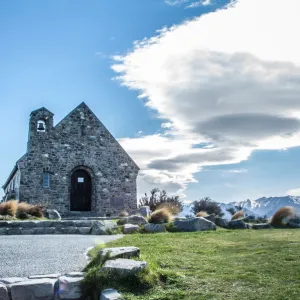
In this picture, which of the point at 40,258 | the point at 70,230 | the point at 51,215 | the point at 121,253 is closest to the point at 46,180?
the point at 51,215

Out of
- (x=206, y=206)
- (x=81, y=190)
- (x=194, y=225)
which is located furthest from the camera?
(x=206, y=206)

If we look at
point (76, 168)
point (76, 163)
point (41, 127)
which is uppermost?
point (41, 127)

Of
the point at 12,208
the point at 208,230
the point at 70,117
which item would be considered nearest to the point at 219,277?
the point at 208,230

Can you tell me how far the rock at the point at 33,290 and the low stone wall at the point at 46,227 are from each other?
885cm

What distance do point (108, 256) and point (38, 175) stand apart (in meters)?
18.4

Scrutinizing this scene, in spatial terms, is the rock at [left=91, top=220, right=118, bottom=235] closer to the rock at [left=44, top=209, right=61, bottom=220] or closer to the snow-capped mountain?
the rock at [left=44, top=209, right=61, bottom=220]

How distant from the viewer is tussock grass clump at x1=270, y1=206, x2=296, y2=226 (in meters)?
17.2

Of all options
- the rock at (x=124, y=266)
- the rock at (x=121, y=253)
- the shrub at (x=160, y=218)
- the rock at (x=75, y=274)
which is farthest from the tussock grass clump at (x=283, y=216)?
the rock at (x=75, y=274)

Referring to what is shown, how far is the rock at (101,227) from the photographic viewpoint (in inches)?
584

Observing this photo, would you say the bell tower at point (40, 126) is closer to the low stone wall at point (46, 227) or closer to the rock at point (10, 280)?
the low stone wall at point (46, 227)

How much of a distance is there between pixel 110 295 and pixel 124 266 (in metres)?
0.65

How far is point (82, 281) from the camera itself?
5.98m

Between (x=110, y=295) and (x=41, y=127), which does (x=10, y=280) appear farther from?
(x=41, y=127)

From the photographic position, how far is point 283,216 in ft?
57.0
